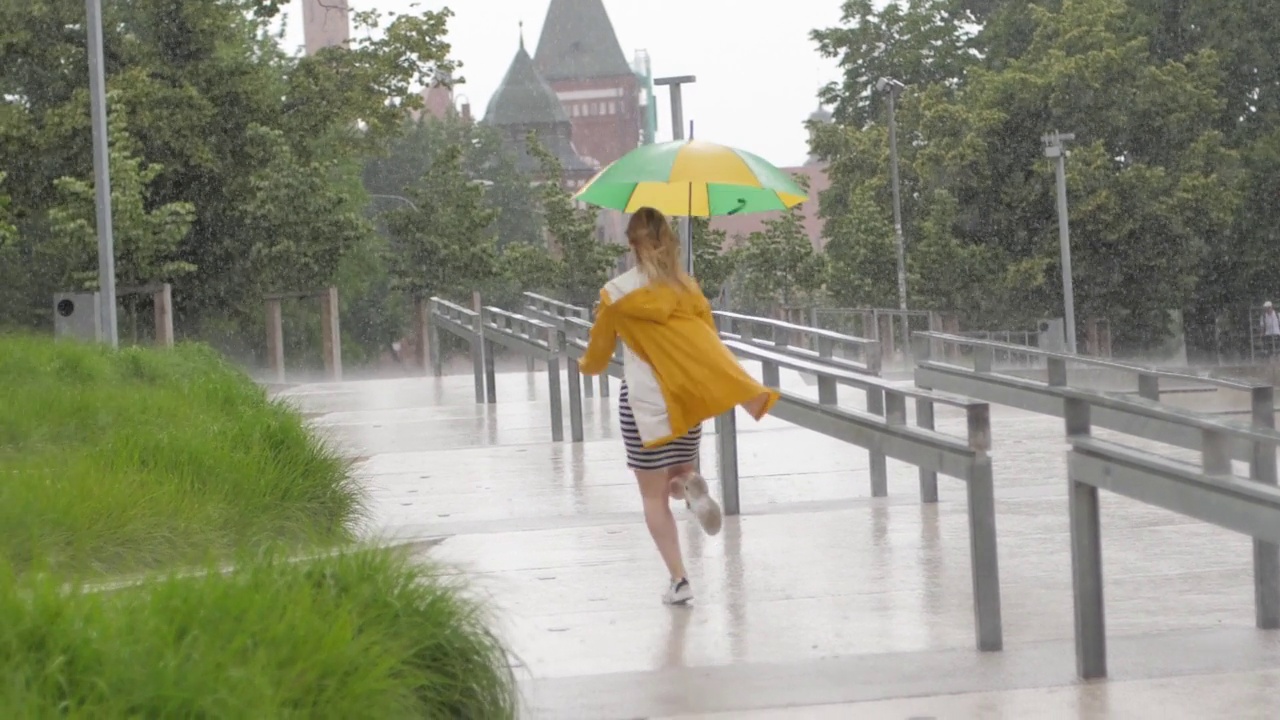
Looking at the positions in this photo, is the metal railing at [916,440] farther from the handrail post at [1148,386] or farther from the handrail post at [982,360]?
the handrail post at [1148,386]

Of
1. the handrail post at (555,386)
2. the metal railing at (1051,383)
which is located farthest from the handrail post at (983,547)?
the handrail post at (555,386)

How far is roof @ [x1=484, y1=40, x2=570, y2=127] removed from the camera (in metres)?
134

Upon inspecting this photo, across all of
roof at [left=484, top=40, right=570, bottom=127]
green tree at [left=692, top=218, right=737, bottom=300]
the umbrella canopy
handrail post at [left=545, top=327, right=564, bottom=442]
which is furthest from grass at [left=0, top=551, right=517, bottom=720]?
roof at [left=484, top=40, right=570, bottom=127]

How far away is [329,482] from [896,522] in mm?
2756

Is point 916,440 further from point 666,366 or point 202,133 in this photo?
point 202,133

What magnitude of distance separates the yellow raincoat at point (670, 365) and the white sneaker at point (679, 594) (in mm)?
531

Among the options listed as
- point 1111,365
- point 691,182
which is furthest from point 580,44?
point 1111,365

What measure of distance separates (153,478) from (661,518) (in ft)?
7.34

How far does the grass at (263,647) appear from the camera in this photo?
3.67 metres

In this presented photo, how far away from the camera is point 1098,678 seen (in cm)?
552

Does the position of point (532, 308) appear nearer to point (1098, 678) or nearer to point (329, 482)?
point (329, 482)

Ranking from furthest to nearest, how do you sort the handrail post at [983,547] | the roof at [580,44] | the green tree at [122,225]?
the roof at [580,44] < the green tree at [122,225] < the handrail post at [983,547]

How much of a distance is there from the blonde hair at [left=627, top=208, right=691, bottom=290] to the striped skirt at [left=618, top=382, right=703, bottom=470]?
50cm

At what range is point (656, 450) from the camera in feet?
23.7
